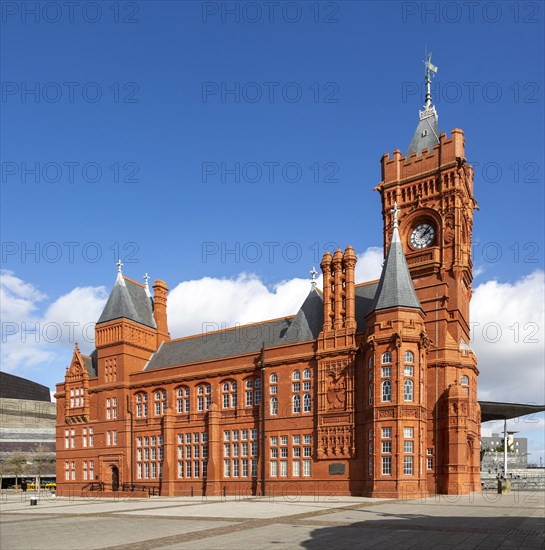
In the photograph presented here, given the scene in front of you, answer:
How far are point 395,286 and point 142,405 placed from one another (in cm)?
2972

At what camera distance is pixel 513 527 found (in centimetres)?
2256

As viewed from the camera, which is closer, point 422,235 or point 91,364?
point 422,235

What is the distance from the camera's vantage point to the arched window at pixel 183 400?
58.0m

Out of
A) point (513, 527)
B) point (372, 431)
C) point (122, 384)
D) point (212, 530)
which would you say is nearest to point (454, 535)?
point (513, 527)

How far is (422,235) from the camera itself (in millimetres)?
53375

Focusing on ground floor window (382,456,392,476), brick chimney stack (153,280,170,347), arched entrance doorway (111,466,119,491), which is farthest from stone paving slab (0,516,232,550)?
brick chimney stack (153,280,170,347)

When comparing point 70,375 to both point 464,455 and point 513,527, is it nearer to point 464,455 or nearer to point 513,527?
point 464,455

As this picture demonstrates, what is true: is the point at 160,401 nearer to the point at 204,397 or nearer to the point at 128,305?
the point at 204,397

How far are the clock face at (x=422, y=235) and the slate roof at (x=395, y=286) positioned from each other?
5464 millimetres

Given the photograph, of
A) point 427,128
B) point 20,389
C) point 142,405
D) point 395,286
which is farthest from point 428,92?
point 20,389

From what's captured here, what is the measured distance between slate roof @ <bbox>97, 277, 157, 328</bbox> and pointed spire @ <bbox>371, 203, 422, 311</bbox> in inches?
1136

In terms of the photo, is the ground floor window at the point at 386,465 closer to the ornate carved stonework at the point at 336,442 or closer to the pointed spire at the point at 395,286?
the ornate carved stonework at the point at 336,442

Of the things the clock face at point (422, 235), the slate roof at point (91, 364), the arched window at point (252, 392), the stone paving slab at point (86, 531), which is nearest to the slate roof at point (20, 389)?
the slate roof at point (91, 364)

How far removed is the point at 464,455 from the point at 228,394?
68.6ft
